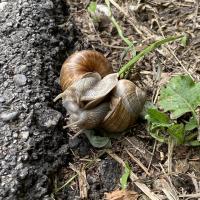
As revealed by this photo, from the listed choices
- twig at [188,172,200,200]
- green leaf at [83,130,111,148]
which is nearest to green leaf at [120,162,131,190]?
green leaf at [83,130,111,148]

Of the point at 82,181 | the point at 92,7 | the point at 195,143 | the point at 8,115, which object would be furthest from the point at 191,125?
the point at 92,7

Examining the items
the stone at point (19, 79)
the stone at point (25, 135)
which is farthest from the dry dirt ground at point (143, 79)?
the stone at point (19, 79)

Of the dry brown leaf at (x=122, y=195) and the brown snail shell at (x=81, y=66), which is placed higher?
the brown snail shell at (x=81, y=66)

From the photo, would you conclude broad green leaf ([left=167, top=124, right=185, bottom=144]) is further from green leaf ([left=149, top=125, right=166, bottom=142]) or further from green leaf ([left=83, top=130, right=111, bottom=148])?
green leaf ([left=83, top=130, right=111, bottom=148])

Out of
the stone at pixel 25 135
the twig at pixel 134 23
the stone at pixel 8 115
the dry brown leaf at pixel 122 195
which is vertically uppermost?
the twig at pixel 134 23

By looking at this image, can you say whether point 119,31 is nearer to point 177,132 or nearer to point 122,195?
point 177,132

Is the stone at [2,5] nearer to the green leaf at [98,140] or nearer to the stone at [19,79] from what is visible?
the stone at [19,79]

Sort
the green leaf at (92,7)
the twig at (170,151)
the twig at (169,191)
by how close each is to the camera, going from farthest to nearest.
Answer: the green leaf at (92,7)
the twig at (170,151)
the twig at (169,191)
